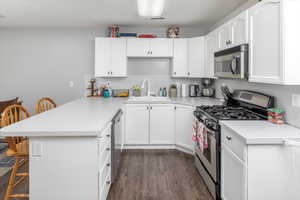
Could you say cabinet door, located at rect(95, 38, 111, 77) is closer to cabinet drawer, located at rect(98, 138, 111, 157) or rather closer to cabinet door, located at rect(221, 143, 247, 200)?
cabinet drawer, located at rect(98, 138, 111, 157)

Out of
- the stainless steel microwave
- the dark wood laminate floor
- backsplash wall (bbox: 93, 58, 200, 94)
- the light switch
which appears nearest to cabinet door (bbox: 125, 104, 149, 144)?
the dark wood laminate floor

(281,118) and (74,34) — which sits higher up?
(74,34)

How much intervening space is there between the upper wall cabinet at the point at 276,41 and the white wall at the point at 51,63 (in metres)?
2.80

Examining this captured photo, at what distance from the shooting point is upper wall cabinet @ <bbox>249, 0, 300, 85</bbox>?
73.4 inches

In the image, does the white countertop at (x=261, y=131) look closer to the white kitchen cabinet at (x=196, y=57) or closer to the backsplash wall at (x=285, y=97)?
the backsplash wall at (x=285, y=97)

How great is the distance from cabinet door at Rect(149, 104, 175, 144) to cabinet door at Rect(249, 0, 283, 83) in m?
1.91

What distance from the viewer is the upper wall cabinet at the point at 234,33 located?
2.58 m

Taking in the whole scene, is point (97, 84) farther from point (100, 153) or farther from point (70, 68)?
point (100, 153)

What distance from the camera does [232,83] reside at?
3754mm

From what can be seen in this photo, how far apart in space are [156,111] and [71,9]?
6.94 ft

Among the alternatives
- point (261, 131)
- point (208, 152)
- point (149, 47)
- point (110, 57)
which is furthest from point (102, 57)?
point (261, 131)

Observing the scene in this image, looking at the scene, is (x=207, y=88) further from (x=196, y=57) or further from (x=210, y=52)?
(x=210, y=52)

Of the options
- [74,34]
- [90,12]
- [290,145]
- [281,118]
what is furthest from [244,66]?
[74,34]

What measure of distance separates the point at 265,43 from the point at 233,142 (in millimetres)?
927
